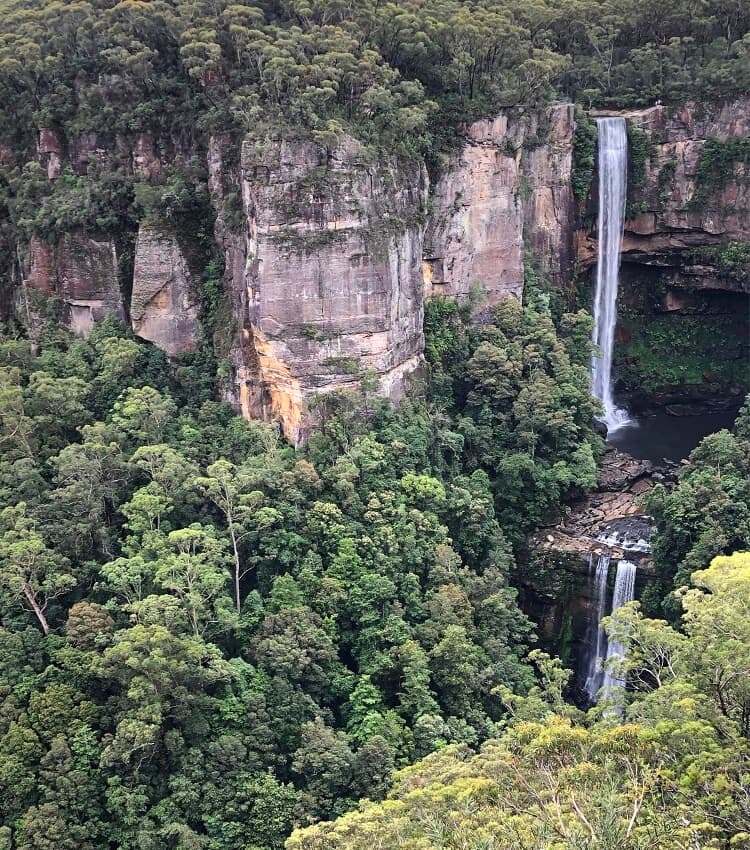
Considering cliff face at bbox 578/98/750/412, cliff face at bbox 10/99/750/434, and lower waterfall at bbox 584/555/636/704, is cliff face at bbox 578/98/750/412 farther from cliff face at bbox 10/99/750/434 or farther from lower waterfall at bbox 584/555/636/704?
lower waterfall at bbox 584/555/636/704

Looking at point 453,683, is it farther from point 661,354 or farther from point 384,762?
point 661,354

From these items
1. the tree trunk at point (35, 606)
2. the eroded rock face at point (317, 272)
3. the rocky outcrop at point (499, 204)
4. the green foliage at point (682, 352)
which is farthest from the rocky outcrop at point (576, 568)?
the tree trunk at point (35, 606)

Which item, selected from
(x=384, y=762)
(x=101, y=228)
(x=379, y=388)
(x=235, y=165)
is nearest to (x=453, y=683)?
(x=384, y=762)

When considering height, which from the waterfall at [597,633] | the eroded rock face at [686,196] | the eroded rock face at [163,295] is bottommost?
the waterfall at [597,633]

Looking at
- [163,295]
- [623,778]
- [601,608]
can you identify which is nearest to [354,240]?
[163,295]

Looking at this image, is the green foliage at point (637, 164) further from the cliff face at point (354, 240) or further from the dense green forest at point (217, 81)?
the dense green forest at point (217, 81)
